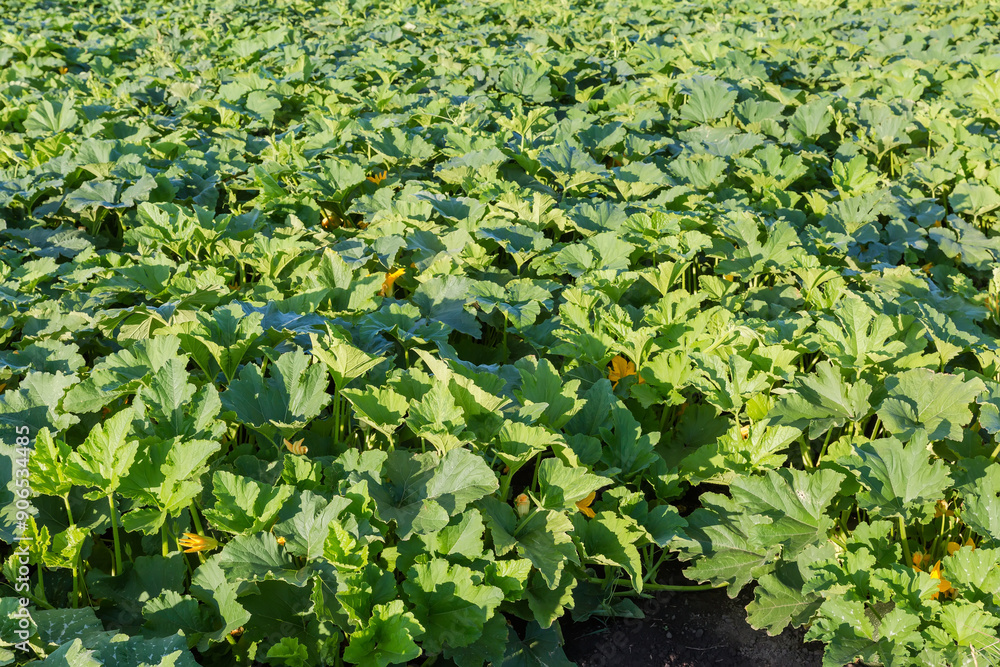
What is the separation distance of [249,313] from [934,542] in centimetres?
229

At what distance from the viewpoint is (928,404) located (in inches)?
90.0

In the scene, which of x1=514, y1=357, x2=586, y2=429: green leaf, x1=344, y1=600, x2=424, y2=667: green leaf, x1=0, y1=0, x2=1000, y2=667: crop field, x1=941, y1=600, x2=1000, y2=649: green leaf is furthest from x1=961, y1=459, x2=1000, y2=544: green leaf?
x1=344, y1=600, x2=424, y2=667: green leaf

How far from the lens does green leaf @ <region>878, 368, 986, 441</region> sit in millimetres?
2203

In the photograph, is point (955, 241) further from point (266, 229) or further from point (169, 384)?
point (169, 384)

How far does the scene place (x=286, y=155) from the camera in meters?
4.18

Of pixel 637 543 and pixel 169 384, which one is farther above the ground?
pixel 169 384

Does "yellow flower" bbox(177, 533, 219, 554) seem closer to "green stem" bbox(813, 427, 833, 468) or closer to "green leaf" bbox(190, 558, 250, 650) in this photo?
Result: "green leaf" bbox(190, 558, 250, 650)

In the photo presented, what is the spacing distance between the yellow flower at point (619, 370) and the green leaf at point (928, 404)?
859 millimetres

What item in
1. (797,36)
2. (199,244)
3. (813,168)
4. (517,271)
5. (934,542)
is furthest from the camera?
(797,36)

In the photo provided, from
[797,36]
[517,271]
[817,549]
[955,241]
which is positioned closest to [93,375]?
[517,271]

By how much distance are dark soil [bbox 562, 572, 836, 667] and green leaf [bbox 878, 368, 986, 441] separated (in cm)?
71

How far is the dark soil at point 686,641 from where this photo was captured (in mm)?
2092

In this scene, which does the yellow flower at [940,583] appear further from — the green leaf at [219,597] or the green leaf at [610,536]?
the green leaf at [219,597]

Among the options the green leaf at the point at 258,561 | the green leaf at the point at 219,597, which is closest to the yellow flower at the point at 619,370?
the green leaf at the point at 258,561
